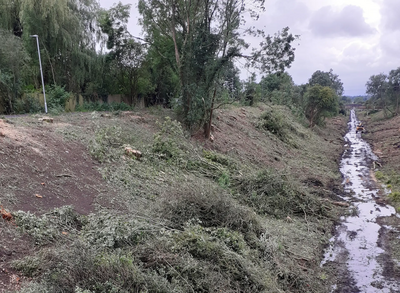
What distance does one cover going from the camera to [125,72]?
972 inches

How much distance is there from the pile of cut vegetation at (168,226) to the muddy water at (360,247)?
1.47 feet

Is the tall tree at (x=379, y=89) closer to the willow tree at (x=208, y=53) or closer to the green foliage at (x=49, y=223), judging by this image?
the willow tree at (x=208, y=53)

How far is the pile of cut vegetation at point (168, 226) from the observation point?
4828mm

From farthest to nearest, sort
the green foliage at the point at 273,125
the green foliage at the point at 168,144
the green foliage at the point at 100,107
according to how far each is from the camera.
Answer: the green foliage at the point at 273,125 < the green foliage at the point at 100,107 < the green foliage at the point at 168,144

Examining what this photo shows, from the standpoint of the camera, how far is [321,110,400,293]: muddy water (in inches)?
311

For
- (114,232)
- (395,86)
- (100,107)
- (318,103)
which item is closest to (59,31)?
(100,107)

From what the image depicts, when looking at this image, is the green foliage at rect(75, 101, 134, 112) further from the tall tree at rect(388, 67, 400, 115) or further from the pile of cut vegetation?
the tall tree at rect(388, 67, 400, 115)

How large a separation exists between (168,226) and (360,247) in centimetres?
612

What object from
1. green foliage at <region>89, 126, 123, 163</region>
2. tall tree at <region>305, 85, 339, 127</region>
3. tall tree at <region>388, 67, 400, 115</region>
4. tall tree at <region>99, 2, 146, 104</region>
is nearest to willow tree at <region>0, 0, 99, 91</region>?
tall tree at <region>99, 2, 146, 104</region>

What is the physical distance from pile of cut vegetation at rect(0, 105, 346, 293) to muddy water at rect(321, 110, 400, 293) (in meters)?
0.45

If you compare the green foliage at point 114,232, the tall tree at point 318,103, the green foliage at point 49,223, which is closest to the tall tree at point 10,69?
the green foliage at point 49,223

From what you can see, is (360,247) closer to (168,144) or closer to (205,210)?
(205,210)

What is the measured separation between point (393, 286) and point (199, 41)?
1208cm

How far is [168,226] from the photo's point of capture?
6.95 m
